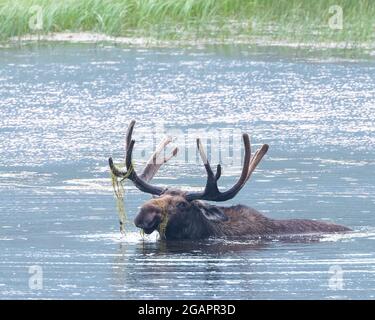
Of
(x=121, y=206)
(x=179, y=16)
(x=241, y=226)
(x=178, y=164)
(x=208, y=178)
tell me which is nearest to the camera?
(x=208, y=178)

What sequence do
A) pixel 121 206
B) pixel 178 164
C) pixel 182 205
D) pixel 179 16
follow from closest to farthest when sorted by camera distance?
1. pixel 182 205
2. pixel 121 206
3. pixel 178 164
4. pixel 179 16

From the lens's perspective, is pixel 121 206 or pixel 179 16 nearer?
pixel 121 206

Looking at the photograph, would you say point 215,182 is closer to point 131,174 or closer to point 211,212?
point 211,212

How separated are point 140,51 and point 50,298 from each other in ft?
52.1

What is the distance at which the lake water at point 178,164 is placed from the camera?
12.8 meters

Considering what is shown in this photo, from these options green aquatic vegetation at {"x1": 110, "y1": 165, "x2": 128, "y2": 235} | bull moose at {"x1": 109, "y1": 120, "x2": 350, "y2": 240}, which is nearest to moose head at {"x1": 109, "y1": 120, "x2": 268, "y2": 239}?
bull moose at {"x1": 109, "y1": 120, "x2": 350, "y2": 240}

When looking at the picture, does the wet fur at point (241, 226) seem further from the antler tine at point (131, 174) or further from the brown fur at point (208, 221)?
the antler tine at point (131, 174)

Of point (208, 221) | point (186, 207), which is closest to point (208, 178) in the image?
point (186, 207)

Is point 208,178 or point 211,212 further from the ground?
point 208,178

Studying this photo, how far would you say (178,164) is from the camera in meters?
18.4

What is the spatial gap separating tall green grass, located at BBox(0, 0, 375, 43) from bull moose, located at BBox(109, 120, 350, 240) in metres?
13.6

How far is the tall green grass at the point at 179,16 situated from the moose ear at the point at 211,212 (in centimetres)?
1396

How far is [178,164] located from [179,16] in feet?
34.8

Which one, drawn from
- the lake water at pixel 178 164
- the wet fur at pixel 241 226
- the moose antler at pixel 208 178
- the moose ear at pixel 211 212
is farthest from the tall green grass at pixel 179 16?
the moose ear at pixel 211 212
